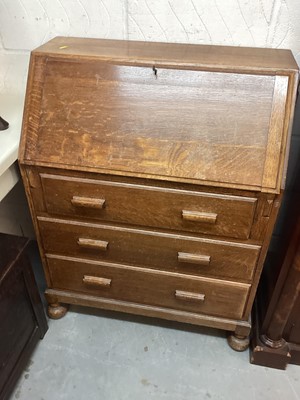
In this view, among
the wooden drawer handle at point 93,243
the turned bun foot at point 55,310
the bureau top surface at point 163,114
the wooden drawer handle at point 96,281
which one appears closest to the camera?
the bureau top surface at point 163,114

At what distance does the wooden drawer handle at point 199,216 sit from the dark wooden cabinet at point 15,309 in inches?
21.2

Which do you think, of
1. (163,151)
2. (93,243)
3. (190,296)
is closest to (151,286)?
(190,296)

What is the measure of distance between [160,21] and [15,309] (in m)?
1.10

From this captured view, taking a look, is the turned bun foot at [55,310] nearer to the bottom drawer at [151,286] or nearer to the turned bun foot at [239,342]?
the bottom drawer at [151,286]

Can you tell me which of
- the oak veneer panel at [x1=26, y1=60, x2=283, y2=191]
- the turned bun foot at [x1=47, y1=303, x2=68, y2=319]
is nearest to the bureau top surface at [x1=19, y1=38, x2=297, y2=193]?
the oak veneer panel at [x1=26, y1=60, x2=283, y2=191]

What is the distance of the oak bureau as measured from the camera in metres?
0.99

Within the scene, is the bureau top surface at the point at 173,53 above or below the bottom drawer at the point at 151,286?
above

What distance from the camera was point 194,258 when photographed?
1.15 m

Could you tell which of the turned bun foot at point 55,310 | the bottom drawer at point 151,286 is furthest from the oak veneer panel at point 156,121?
the turned bun foot at point 55,310

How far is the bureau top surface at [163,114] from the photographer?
0.99 m

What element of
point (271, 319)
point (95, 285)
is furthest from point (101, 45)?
point (271, 319)

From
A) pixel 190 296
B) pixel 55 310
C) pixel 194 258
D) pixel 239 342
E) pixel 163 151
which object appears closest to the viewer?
pixel 163 151

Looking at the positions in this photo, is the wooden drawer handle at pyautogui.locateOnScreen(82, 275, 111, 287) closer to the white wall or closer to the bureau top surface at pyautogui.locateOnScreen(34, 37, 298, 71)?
the bureau top surface at pyautogui.locateOnScreen(34, 37, 298, 71)

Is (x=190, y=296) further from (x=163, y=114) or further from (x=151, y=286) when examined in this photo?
(x=163, y=114)
